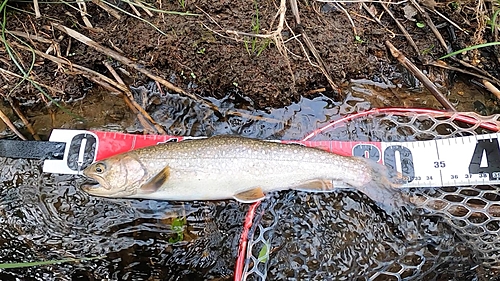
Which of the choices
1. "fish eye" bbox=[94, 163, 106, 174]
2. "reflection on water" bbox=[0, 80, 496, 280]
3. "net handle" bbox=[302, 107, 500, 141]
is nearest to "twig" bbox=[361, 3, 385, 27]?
"net handle" bbox=[302, 107, 500, 141]

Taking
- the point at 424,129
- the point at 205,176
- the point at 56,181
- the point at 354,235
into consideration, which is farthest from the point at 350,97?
the point at 56,181

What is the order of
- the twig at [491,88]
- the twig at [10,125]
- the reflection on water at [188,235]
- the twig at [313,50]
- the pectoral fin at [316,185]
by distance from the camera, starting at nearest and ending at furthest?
the pectoral fin at [316,185]
the reflection on water at [188,235]
the twig at [10,125]
the twig at [313,50]
the twig at [491,88]

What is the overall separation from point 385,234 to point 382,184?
0.37m

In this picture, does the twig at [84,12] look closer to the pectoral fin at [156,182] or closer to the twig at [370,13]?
the pectoral fin at [156,182]

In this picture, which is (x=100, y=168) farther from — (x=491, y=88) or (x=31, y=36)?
(x=491, y=88)

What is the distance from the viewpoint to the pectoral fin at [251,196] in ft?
8.48

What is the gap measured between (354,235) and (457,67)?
56.8 inches

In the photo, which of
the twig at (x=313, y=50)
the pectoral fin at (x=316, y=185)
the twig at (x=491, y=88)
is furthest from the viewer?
the twig at (x=491, y=88)

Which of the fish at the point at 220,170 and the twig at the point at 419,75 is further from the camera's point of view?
the twig at the point at 419,75

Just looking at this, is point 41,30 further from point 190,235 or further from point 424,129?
point 424,129

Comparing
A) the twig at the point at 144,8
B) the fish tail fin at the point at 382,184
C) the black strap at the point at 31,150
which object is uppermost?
the twig at the point at 144,8

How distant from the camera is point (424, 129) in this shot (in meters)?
2.99

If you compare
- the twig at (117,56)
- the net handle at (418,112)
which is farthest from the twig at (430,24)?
the twig at (117,56)

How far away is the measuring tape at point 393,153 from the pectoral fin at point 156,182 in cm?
38
